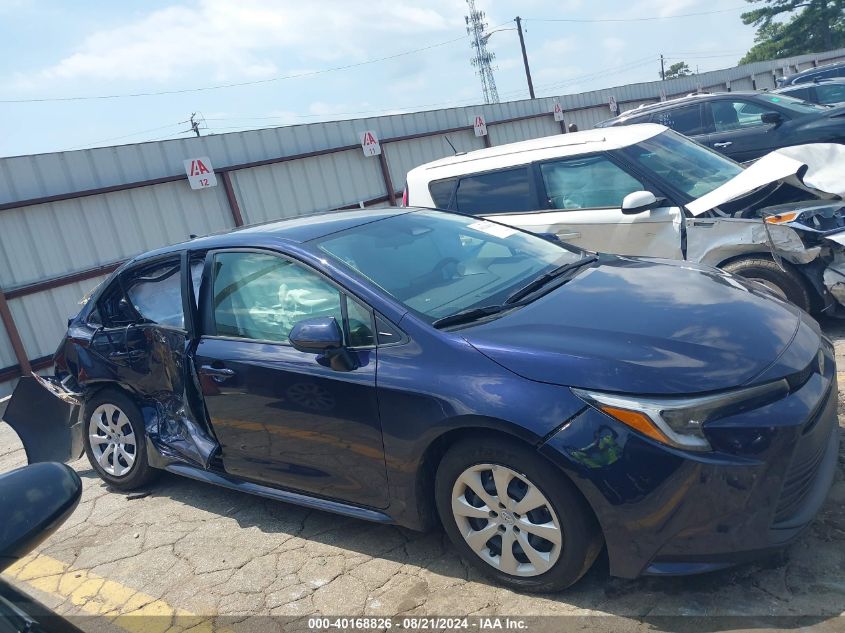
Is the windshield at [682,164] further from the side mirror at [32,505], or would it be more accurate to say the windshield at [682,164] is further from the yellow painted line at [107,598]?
the side mirror at [32,505]

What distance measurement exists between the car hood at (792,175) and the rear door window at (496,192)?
1420 mm

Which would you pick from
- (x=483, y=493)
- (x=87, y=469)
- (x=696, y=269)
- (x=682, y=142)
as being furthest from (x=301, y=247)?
(x=682, y=142)

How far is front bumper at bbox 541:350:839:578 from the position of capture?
2.55 metres

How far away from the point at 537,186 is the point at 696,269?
2.68 m

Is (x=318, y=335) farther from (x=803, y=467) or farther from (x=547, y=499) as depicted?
(x=803, y=467)

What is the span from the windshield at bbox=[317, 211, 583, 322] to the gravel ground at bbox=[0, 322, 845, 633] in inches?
47.2

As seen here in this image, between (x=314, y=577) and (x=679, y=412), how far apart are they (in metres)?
1.90

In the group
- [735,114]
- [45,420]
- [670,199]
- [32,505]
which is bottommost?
[45,420]

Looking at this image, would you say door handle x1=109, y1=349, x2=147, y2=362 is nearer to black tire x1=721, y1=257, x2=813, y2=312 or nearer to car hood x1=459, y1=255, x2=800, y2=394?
car hood x1=459, y1=255, x2=800, y2=394

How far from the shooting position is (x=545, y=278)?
12.1 ft

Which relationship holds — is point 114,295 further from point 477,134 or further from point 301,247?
point 477,134

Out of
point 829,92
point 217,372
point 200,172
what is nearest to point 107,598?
point 217,372

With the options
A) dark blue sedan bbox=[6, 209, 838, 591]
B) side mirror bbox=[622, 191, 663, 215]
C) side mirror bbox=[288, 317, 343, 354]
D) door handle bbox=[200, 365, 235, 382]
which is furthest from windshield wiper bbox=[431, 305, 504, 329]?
side mirror bbox=[622, 191, 663, 215]

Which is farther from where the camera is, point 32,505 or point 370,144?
point 370,144
